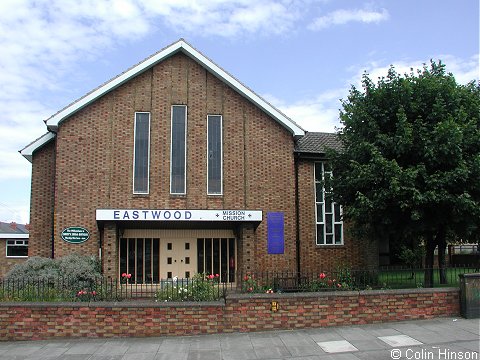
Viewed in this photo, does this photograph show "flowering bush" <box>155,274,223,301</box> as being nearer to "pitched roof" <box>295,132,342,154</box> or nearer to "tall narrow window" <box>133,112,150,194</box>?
"tall narrow window" <box>133,112,150,194</box>

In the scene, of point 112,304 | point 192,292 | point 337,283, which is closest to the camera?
point 112,304

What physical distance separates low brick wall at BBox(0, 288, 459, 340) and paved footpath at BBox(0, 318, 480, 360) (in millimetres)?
195

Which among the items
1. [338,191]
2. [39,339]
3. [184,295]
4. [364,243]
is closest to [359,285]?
[338,191]

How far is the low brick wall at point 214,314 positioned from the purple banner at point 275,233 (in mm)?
7453

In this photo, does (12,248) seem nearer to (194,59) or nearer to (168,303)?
(194,59)

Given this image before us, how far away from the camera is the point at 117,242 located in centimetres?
1755

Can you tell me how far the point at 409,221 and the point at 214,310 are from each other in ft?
24.8

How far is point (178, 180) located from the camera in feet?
59.5

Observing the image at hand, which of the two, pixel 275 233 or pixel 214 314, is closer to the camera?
pixel 214 314

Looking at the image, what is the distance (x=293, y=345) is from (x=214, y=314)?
1.98m

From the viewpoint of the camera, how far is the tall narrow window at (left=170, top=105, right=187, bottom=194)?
59.4 ft

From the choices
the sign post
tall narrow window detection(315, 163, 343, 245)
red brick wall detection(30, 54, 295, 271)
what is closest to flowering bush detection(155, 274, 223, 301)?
red brick wall detection(30, 54, 295, 271)

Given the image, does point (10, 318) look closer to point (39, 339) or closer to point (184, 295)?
point (39, 339)

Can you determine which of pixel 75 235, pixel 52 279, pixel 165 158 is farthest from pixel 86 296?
pixel 165 158
